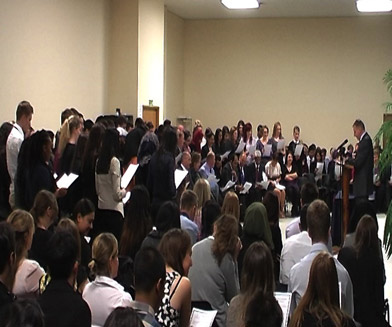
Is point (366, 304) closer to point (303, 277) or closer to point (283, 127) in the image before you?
point (303, 277)

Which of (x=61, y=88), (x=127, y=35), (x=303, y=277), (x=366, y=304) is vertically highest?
(x=127, y=35)

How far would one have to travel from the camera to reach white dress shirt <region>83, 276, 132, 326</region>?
3512 mm

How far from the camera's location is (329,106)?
17.6m

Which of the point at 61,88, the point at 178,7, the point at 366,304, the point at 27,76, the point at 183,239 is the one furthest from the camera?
the point at 178,7

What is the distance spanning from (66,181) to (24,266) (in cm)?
248

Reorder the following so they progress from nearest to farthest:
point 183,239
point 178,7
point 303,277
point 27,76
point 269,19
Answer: point 183,239, point 303,277, point 27,76, point 178,7, point 269,19

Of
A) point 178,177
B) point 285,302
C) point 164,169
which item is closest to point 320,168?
point 178,177

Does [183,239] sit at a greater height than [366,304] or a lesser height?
greater

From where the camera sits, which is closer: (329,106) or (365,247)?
(365,247)

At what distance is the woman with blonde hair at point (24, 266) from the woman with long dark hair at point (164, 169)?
344 centimetres

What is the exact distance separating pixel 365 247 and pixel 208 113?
1360 cm

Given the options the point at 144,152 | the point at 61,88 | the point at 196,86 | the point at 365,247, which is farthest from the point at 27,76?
the point at 196,86

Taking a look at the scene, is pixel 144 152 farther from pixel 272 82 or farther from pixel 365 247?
pixel 272 82

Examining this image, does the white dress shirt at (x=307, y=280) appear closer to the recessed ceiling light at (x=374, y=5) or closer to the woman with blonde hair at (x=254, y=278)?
the woman with blonde hair at (x=254, y=278)
